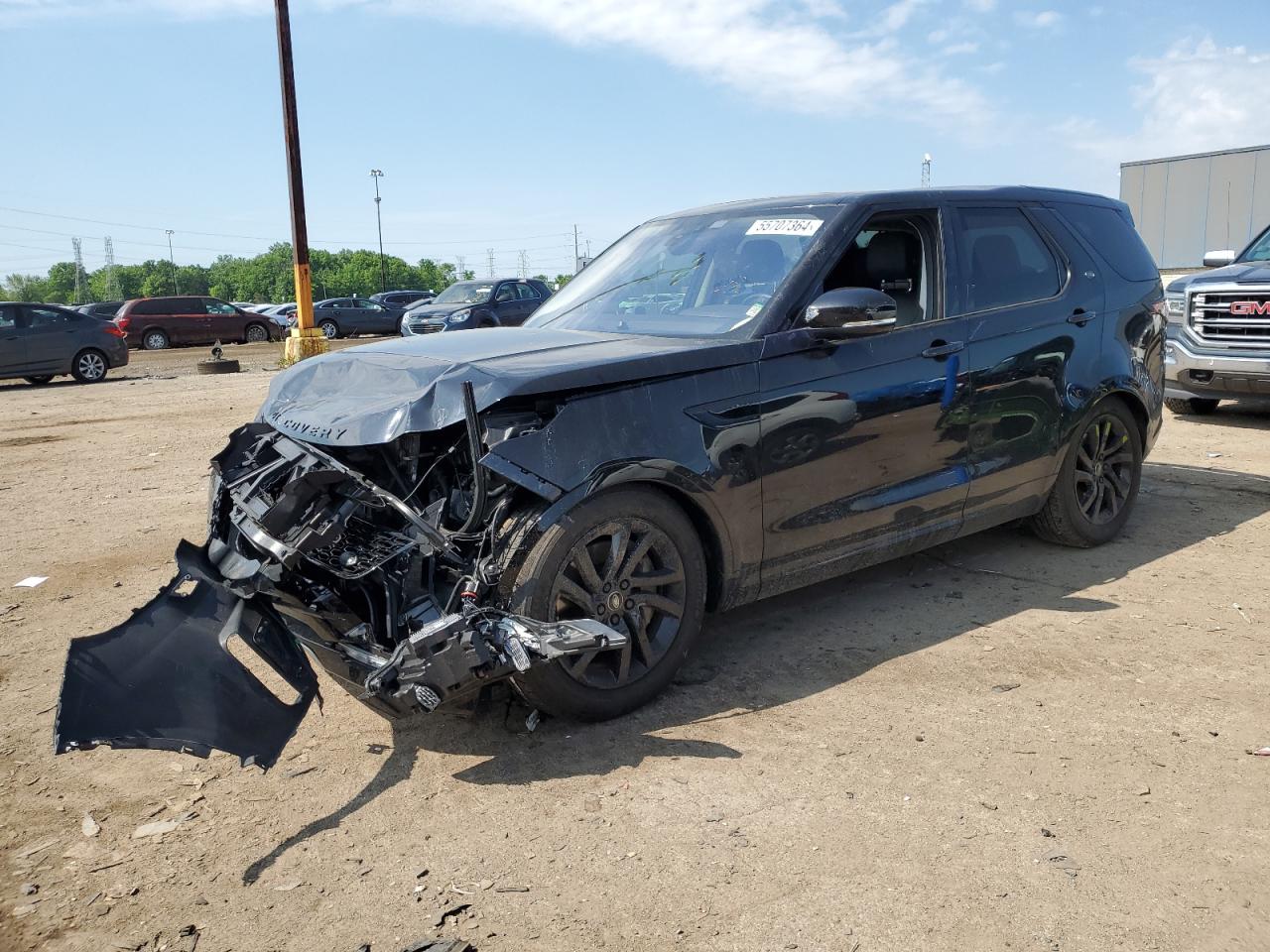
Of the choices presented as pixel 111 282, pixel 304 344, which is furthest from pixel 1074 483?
pixel 111 282

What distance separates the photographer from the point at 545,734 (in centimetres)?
370

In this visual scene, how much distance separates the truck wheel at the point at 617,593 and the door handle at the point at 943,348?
155 centimetres

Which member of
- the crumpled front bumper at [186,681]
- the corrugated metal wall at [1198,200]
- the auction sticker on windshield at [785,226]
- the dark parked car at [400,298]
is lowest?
the crumpled front bumper at [186,681]

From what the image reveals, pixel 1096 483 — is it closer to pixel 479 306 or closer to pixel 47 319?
pixel 47 319

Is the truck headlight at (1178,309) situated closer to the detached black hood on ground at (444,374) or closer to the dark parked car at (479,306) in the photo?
the detached black hood on ground at (444,374)

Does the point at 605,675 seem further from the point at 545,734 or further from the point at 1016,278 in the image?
the point at 1016,278

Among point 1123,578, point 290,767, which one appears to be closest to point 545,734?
point 290,767

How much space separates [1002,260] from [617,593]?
2.87 m

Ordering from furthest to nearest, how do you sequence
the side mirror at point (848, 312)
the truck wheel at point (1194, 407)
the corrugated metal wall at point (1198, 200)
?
the corrugated metal wall at point (1198, 200) < the truck wheel at point (1194, 407) < the side mirror at point (848, 312)

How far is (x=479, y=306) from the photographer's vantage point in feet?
77.7

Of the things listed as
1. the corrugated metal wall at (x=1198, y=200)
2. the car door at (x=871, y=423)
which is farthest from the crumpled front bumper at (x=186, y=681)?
the corrugated metal wall at (x=1198, y=200)

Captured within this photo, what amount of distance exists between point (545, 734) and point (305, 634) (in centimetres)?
92

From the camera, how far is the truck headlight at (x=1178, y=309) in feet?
32.8

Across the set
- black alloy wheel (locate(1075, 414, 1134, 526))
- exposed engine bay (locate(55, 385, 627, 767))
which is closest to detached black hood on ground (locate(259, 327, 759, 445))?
exposed engine bay (locate(55, 385, 627, 767))
